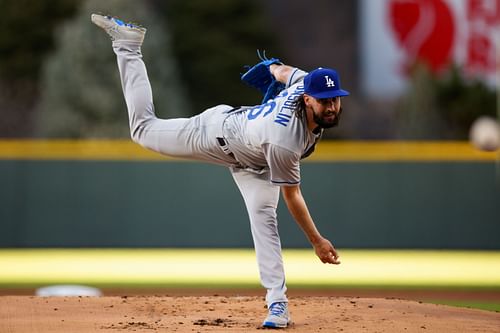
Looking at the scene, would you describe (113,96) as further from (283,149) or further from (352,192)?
(283,149)

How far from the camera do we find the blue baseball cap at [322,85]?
5.16 meters

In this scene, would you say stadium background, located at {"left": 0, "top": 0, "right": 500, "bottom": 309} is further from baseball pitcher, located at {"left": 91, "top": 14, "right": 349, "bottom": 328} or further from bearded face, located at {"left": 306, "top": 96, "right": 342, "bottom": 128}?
bearded face, located at {"left": 306, "top": 96, "right": 342, "bottom": 128}

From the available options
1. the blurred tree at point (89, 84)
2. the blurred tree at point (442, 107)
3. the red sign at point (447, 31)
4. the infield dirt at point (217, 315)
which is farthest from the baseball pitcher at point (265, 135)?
the red sign at point (447, 31)

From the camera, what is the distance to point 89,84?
16469 millimetres

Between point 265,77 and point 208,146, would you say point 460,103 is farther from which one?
point 208,146

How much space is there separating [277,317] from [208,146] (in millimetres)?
970

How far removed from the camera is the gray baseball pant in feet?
18.2

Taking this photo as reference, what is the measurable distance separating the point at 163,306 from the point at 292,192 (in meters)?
1.40

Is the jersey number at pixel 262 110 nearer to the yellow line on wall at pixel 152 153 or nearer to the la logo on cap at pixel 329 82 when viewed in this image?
the la logo on cap at pixel 329 82

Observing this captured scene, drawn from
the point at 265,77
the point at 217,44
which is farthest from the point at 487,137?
the point at 217,44

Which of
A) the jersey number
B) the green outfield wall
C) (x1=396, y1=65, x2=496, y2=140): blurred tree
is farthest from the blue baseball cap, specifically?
(x1=396, y1=65, x2=496, y2=140): blurred tree

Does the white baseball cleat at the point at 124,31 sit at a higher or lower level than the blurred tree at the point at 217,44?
lower

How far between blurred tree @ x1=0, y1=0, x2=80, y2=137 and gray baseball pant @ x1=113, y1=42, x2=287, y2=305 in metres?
18.2

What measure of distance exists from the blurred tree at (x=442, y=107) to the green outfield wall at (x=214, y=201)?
5297 mm
